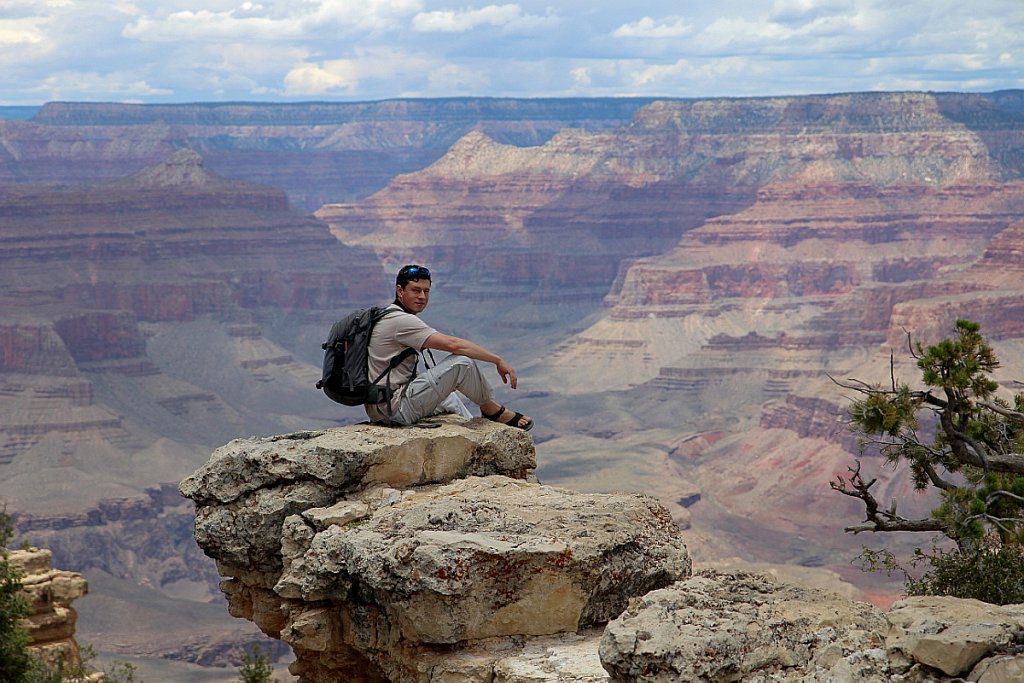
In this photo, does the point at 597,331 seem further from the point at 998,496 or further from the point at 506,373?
the point at 998,496

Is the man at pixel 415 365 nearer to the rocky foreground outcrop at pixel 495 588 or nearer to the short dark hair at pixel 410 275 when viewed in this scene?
the short dark hair at pixel 410 275

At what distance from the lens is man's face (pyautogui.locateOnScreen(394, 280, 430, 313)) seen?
12305 mm

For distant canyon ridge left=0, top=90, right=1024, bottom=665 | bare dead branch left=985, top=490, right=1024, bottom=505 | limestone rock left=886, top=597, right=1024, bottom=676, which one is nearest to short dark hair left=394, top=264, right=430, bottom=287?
bare dead branch left=985, top=490, right=1024, bottom=505

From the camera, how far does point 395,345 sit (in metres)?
12.2

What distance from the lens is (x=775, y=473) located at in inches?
4611

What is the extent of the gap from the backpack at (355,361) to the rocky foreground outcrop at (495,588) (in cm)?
38

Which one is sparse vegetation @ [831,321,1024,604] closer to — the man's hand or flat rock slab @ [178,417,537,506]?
the man's hand

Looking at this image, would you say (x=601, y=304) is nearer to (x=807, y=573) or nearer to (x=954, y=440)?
(x=807, y=573)

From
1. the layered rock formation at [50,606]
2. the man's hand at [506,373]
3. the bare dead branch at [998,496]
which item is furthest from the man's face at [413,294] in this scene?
the layered rock formation at [50,606]

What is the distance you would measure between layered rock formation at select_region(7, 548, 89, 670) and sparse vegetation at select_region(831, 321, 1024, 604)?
1379cm

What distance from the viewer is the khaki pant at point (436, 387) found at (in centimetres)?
1216

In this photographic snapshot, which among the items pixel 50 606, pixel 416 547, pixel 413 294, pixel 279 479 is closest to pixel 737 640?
pixel 416 547

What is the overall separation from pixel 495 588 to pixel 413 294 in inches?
131

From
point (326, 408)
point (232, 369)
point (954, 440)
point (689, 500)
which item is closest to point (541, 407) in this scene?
point (326, 408)
